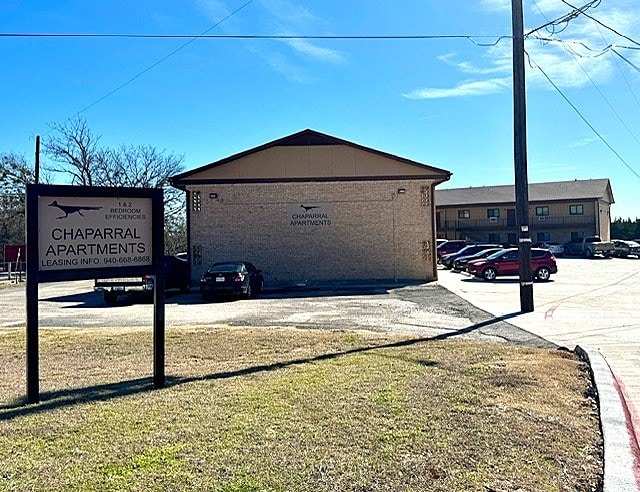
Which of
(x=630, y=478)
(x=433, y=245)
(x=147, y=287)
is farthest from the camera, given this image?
(x=433, y=245)

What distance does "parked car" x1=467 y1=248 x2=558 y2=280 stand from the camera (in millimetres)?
28312

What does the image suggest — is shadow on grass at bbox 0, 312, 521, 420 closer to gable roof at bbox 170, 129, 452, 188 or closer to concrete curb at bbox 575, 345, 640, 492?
concrete curb at bbox 575, 345, 640, 492

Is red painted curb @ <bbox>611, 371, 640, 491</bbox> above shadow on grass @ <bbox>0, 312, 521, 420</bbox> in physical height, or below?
below

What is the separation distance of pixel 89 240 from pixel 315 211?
68.0ft

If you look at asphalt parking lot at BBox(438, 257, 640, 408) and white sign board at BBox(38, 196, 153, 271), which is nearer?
white sign board at BBox(38, 196, 153, 271)

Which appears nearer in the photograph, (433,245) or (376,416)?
(376,416)

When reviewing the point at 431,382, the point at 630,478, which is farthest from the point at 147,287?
the point at 630,478

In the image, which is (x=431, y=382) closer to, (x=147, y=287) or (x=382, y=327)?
(x=382, y=327)

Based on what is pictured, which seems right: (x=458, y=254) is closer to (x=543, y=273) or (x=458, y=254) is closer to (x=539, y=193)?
(x=543, y=273)

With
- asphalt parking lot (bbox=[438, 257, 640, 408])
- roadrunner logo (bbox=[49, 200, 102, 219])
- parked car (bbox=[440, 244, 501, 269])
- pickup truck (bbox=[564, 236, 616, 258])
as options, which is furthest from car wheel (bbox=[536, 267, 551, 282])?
roadrunner logo (bbox=[49, 200, 102, 219])

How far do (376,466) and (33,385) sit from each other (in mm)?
3857

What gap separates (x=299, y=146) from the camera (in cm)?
2720

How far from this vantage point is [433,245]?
26.7 metres

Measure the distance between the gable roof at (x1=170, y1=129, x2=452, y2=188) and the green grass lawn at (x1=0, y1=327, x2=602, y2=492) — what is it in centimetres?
1890
